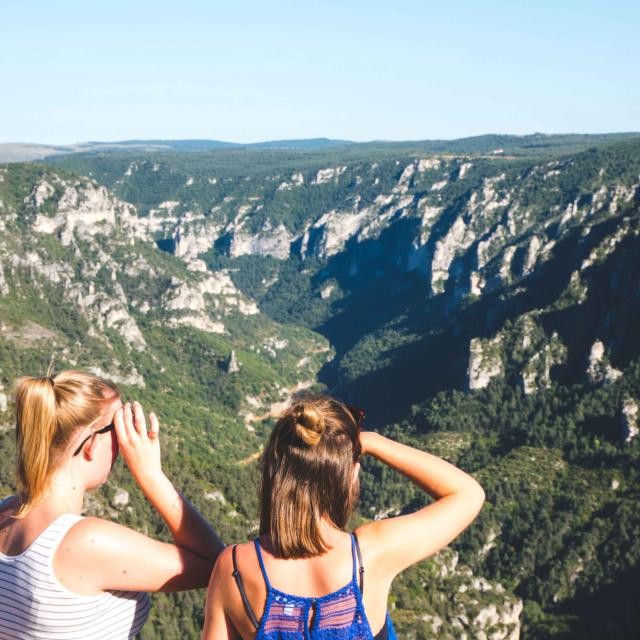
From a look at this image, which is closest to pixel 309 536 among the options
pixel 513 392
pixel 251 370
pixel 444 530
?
pixel 444 530

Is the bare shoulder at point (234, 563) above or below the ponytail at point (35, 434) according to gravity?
below

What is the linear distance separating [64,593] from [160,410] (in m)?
136

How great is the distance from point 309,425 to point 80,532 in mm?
2051

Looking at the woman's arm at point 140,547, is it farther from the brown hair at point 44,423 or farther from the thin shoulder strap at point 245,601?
the thin shoulder strap at point 245,601

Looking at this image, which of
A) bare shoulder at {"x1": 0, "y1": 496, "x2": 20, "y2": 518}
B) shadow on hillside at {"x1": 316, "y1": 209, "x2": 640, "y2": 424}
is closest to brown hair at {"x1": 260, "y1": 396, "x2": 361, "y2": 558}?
bare shoulder at {"x1": 0, "y1": 496, "x2": 20, "y2": 518}

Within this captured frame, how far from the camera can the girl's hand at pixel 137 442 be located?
Result: 19.4 feet

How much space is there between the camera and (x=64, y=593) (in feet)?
17.7

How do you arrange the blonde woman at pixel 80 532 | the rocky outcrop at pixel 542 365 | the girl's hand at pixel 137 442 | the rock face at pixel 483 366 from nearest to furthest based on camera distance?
the blonde woman at pixel 80 532 → the girl's hand at pixel 137 442 → the rocky outcrop at pixel 542 365 → the rock face at pixel 483 366

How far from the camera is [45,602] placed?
17.9 ft

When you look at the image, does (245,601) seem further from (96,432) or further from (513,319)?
(513,319)

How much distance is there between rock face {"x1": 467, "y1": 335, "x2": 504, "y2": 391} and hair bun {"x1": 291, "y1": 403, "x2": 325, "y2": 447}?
133080 millimetres

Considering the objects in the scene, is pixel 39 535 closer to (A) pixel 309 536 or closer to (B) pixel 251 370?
(A) pixel 309 536

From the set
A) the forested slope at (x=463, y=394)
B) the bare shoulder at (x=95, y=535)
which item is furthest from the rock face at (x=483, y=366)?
the bare shoulder at (x=95, y=535)

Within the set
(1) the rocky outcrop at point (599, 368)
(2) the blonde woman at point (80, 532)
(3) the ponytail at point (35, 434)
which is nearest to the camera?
(2) the blonde woman at point (80, 532)
